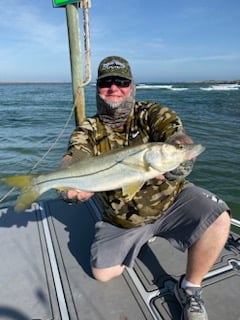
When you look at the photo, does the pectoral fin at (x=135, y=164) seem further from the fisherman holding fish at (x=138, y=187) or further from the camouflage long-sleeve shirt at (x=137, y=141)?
the camouflage long-sleeve shirt at (x=137, y=141)

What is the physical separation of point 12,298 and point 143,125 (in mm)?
2034

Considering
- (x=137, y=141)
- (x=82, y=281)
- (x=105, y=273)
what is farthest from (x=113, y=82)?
(x=82, y=281)

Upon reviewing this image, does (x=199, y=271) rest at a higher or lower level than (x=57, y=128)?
higher

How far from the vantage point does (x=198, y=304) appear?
2.63 meters

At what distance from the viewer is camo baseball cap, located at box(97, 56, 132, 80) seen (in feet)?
10.5

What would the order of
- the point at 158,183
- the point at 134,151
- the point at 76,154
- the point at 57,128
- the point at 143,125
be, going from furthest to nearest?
1. the point at 57,128
2. the point at 143,125
3. the point at 158,183
4. the point at 76,154
5. the point at 134,151

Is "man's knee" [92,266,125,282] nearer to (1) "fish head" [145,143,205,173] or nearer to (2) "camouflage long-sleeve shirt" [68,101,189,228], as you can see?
(2) "camouflage long-sleeve shirt" [68,101,189,228]

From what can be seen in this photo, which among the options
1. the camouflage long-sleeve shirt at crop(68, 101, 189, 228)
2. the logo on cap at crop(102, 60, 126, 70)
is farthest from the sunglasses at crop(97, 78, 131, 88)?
the camouflage long-sleeve shirt at crop(68, 101, 189, 228)

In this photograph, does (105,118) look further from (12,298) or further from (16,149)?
(16,149)

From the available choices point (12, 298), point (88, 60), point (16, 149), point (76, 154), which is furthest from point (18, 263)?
point (16, 149)

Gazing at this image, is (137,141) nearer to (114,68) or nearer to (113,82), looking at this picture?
(113,82)

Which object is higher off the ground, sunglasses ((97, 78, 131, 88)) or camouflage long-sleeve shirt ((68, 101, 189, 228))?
sunglasses ((97, 78, 131, 88))

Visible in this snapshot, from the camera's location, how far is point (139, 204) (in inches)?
122

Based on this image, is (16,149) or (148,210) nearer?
(148,210)
